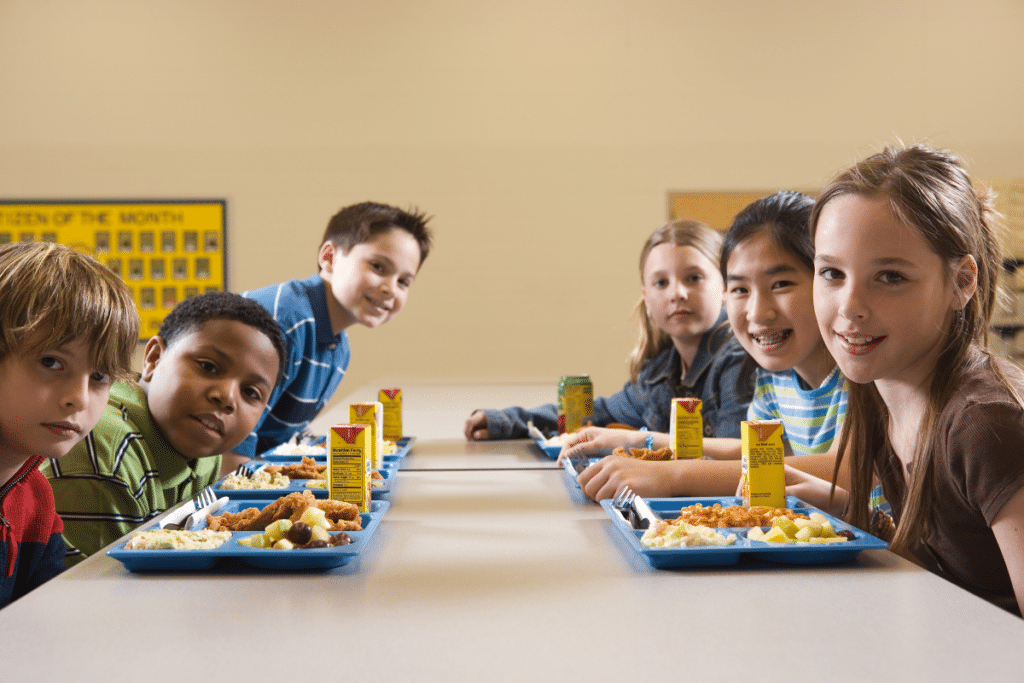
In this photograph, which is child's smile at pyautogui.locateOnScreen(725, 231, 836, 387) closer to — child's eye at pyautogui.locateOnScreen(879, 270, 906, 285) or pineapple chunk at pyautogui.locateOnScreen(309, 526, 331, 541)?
child's eye at pyautogui.locateOnScreen(879, 270, 906, 285)

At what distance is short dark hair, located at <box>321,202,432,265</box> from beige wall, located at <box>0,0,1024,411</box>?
2.32m

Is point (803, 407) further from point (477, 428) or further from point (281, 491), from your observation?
point (281, 491)

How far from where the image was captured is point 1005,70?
5.34 metres

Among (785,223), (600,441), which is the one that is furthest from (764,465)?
(785,223)

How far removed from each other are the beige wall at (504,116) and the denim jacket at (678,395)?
108 inches

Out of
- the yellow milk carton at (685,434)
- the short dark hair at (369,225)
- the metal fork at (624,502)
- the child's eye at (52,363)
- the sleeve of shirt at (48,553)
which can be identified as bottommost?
the sleeve of shirt at (48,553)

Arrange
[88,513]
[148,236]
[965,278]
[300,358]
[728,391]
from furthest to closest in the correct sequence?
1. [148,236]
2. [300,358]
3. [728,391]
4. [88,513]
5. [965,278]

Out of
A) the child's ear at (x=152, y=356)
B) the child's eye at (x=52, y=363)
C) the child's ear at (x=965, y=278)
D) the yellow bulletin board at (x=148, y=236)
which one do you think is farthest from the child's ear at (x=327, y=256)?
the yellow bulletin board at (x=148, y=236)

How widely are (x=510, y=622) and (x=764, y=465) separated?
52 centimetres

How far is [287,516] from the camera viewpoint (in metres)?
1.06

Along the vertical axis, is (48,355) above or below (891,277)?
below

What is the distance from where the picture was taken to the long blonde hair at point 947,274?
3.69 ft

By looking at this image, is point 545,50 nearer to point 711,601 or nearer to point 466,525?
point 466,525

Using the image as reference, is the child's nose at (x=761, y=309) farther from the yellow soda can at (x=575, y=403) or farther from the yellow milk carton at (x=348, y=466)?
the yellow milk carton at (x=348, y=466)
